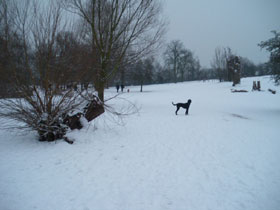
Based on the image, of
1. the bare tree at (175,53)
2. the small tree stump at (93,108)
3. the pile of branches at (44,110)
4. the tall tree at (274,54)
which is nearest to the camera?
the pile of branches at (44,110)

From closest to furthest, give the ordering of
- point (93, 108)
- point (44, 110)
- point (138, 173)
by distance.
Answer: point (138, 173) < point (44, 110) < point (93, 108)

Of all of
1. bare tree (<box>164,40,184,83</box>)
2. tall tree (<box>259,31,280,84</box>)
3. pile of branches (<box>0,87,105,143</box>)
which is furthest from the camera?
bare tree (<box>164,40,184,83</box>)

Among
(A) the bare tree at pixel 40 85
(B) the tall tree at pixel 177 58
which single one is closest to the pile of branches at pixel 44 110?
(A) the bare tree at pixel 40 85

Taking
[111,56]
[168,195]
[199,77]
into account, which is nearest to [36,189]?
[168,195]

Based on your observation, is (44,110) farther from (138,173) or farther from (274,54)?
(274,54)

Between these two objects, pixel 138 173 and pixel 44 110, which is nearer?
pixel 138 173

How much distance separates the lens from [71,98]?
492 centimetres

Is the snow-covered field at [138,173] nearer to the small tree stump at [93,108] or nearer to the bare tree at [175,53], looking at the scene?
the small tree stump at [93,108]

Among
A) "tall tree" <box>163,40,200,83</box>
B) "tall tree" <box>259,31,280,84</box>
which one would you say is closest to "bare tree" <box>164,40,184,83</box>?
"tall tree" <box>163,40,200,83</box>

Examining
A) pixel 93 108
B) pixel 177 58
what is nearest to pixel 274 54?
pixel 93 108

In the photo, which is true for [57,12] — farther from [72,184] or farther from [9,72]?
[72,184]

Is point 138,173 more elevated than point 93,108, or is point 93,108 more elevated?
point 93,108

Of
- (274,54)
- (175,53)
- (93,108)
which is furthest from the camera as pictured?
(175,53)

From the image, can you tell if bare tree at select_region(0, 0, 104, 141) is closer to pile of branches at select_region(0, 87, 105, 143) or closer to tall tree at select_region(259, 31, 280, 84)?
pile of branches at select_region(0, 87, 105, 143)
